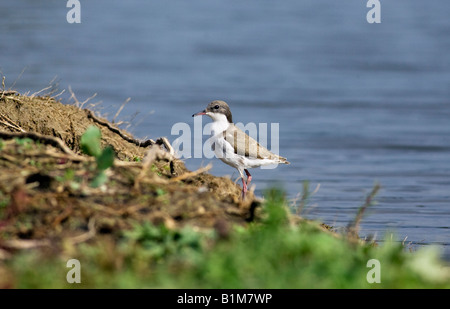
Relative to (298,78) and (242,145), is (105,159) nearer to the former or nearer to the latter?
(242,145)

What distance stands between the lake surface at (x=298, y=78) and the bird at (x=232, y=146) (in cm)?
77

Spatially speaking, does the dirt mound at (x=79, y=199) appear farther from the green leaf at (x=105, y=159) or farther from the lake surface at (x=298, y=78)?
the lake surface at (x=298, y=78)

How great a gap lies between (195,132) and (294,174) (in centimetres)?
308

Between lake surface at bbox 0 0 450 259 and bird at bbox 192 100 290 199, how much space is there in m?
0.77

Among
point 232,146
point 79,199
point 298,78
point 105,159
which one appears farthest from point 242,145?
point 298,78

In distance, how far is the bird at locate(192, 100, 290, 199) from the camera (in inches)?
421

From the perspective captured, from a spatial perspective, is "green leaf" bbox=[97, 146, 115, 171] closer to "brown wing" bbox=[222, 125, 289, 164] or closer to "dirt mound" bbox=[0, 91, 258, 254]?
"dirt mound" bbox=[0, 91, 258, 254]

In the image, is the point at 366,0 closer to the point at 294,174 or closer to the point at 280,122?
the point at 280,122

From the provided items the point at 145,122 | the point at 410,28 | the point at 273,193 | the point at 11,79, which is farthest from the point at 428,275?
the point at 410,28

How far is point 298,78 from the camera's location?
25.8 m

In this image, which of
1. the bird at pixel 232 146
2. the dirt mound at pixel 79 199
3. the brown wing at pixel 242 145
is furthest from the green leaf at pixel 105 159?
the brown wing at pixel 242 145

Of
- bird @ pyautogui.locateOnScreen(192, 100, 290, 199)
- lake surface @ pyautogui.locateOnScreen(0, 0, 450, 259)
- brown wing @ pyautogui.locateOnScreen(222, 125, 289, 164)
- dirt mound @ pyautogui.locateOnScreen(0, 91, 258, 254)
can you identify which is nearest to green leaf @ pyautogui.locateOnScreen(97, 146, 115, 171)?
dirt mound @ pyautogui.locateOnScreen(0, 91, 258, 254)

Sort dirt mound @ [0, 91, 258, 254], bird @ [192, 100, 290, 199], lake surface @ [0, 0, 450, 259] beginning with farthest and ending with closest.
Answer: lake surface @ [0, 0, 450, 259], bird @ [192, 100, 290, 199], dirt mound @ [0, 91, 258, 254]

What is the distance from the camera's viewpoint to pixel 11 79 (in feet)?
73.6
